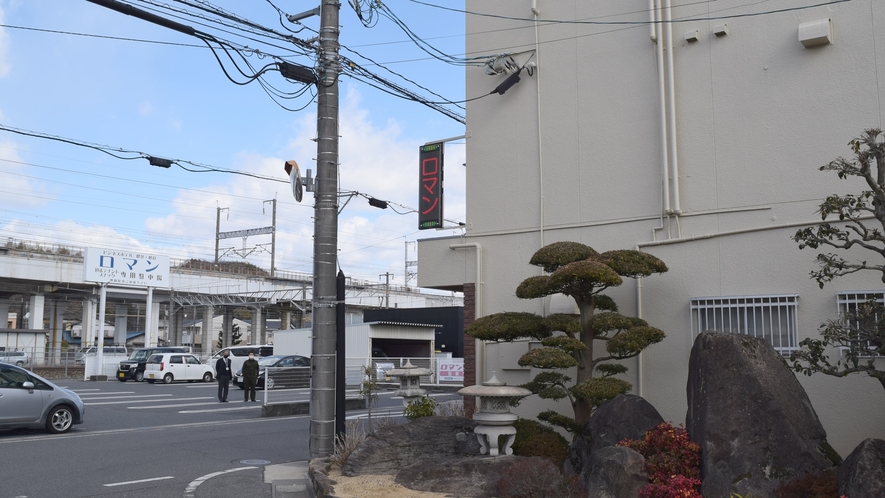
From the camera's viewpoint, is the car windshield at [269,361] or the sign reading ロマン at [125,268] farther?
the sign reading ロマン at [125,268]

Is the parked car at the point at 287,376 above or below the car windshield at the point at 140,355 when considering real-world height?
below

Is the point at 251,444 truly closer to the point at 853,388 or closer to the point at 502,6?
the point at 502,6

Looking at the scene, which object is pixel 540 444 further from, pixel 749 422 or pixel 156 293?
pixel 156 293

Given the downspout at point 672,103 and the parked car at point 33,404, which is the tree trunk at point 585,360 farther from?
the parked car at point 33,404

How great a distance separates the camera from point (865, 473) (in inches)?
269

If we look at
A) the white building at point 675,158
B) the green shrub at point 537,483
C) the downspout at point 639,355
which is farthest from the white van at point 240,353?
the green shrub at point 537,483

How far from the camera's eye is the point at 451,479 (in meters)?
9.23

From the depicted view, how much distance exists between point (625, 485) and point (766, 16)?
7.16 metres

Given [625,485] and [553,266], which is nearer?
[625,485]

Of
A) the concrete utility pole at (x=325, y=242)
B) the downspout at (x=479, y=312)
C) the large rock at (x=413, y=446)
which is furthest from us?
the downspout at (x=479, y=312)

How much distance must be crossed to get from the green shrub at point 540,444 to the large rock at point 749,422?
219 cm

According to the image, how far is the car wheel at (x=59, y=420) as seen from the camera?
16.0 m

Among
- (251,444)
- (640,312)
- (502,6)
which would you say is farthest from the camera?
(251,444)

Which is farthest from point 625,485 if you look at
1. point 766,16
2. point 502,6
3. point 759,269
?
point 502,6
